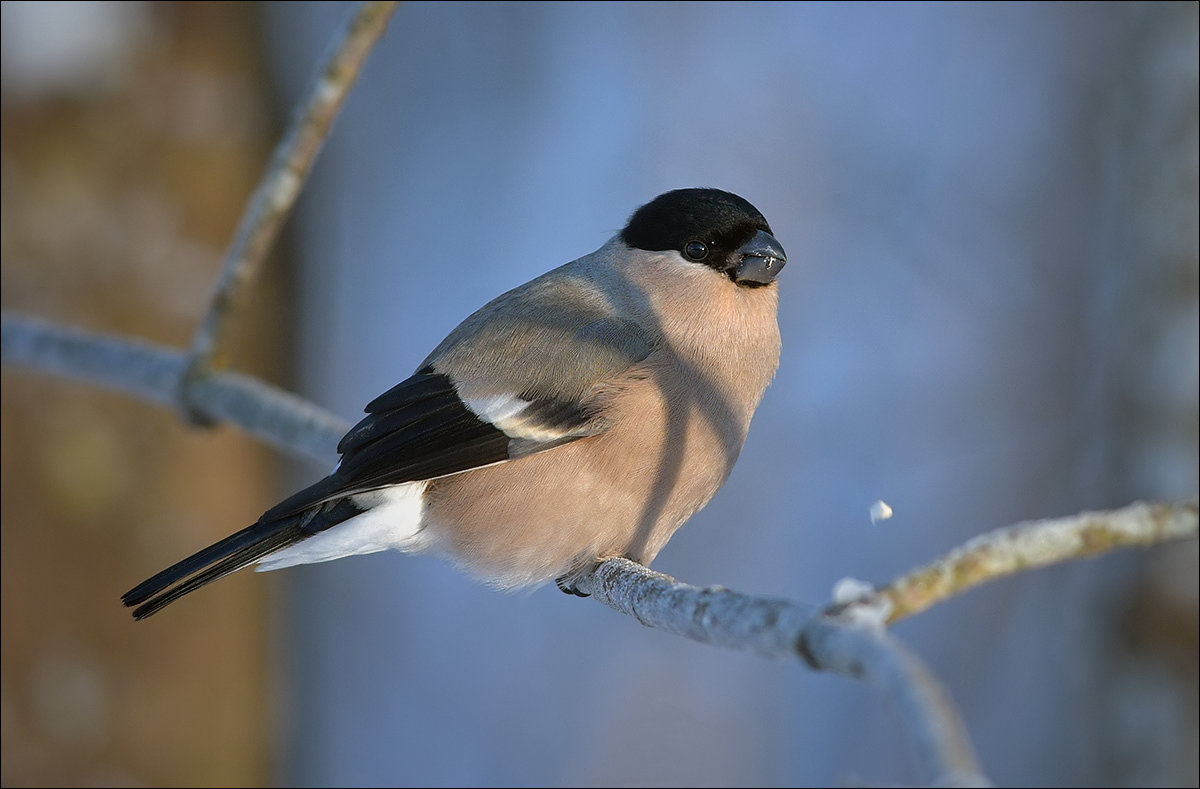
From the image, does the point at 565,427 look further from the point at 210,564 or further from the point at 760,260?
the point at 210,564

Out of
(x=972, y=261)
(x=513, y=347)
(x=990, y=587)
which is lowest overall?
(x=513, y=347)

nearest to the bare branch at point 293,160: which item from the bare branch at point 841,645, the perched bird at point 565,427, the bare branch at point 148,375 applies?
the bare branch at point 148,375

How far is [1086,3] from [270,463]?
5.30 metres

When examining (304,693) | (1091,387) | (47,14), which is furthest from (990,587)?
(47,14)

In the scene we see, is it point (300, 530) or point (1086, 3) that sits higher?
point (1086, 3)

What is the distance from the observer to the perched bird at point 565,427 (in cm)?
262

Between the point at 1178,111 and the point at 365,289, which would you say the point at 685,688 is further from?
the point at 1178,111

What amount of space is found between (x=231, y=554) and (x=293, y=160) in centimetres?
121

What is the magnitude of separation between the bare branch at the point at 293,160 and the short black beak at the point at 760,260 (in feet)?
3.83

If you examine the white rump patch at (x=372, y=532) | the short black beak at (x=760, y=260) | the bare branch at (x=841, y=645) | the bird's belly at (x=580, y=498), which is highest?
the short black beak at (x=760, y=260)

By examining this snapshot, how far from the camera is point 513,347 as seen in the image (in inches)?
110

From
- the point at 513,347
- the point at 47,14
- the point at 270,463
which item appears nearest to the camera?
the point at 513,347

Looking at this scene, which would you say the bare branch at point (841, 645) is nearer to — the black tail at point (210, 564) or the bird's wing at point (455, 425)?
the bird's wing at point (455, 425)

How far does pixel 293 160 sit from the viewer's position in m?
3.09
